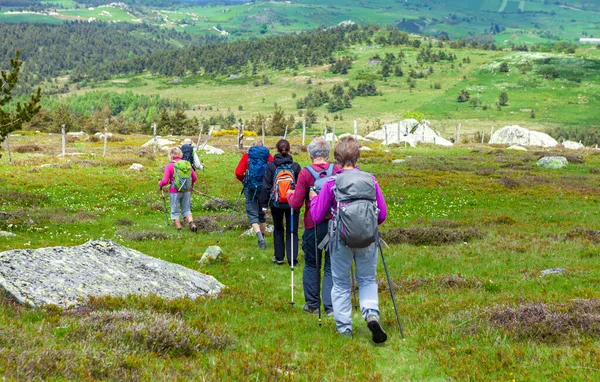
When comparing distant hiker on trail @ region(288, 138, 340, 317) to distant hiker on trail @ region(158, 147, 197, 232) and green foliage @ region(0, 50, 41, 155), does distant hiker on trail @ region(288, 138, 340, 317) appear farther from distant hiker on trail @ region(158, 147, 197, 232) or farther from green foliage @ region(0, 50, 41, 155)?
green foliage @ region(0, 50, 41, 155)

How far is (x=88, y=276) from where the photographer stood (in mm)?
9555

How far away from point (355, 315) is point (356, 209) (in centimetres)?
311

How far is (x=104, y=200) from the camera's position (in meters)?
26.9

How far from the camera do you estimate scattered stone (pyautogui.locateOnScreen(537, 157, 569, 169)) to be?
3984 centimetres

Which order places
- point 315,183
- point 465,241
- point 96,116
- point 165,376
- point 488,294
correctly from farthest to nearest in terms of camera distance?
point 96,116, point 465,241, point 488,294, point 315,183, point 165,376

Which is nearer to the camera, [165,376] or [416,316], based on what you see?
[165,376]

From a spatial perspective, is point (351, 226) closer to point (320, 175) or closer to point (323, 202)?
point (323, 202)

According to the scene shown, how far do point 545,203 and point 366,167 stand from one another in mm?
16600

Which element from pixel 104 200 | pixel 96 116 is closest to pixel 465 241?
pixel 104 200

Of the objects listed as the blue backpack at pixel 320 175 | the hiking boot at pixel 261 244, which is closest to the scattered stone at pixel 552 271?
the blue backpack at pixel 320 175

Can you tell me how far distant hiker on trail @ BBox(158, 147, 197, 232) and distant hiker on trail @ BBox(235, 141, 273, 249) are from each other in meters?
3.54

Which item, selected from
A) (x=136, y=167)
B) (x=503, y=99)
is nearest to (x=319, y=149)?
(x=136, y=167)

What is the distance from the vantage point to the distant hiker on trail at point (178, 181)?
1908 cm

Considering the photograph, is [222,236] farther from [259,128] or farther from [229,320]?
[259,128]
